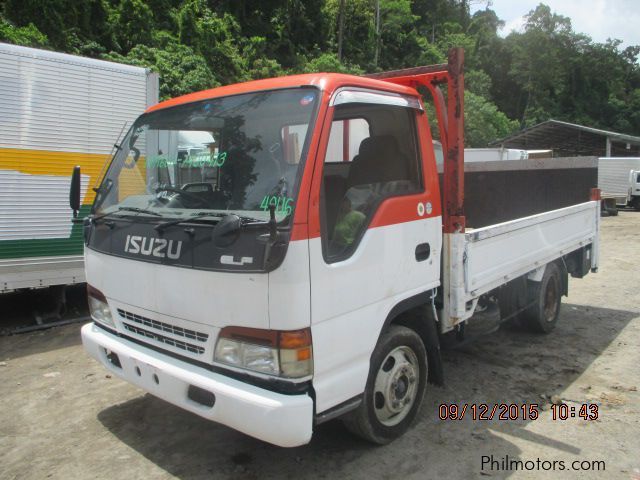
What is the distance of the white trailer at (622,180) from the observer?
2280 centimetres

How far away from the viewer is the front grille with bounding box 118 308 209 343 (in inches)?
109

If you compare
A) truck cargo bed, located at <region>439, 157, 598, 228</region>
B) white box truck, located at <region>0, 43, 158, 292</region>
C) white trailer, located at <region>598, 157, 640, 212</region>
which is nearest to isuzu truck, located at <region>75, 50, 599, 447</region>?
truck cargo bed, located at <region>439, 157, 598, 228</region>

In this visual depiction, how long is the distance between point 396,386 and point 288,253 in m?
1.39

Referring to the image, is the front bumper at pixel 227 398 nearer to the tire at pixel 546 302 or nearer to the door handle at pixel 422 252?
the door handle at pixel 422 252

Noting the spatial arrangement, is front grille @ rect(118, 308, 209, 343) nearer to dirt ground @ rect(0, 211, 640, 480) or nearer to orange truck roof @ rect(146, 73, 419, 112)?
dirt ground @ rect(0, 211, 640, 480)

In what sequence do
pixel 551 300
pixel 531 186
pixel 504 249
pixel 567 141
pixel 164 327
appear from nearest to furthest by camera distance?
pixel 164 327 → pixel 504 249 → pixel 551 300 → pixel 531 186 → pixel 567 141

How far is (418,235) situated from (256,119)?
4.06 feet

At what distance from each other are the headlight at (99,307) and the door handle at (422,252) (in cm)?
201

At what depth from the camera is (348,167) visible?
147 inches

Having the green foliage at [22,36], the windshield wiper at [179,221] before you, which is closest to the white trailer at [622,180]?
the green foliage at [22,36]

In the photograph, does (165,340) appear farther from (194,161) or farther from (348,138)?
(348,138)

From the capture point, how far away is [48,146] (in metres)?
5.77

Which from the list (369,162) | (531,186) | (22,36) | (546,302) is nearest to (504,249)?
(369,162)

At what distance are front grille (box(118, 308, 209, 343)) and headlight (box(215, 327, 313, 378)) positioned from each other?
0.21m
